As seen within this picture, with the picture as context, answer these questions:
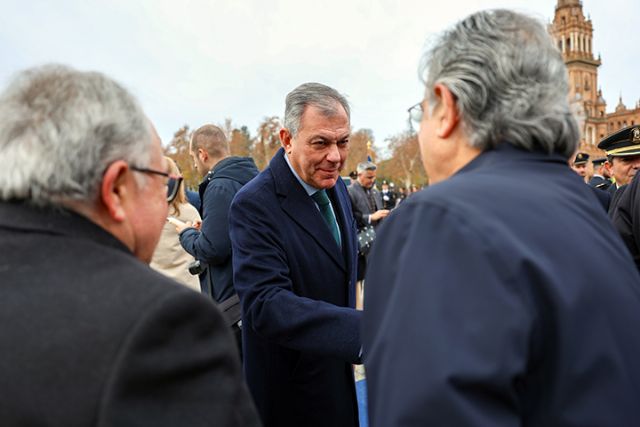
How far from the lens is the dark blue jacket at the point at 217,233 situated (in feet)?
12.0

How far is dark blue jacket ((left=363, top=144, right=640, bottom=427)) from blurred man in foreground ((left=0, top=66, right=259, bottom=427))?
0.42 meters

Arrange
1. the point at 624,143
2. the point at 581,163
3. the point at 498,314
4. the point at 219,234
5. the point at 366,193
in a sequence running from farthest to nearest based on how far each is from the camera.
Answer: the point at 581,163
the point at 366,193
the point at 624,143
the point at 219,234
the point at 498,314

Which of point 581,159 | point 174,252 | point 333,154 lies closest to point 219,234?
point 174,252

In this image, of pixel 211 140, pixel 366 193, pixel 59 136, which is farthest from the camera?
pixel 366 193

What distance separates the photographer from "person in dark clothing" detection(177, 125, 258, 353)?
11.9 feet

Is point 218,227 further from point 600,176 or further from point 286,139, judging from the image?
point 600,176

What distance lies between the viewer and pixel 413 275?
110 cm

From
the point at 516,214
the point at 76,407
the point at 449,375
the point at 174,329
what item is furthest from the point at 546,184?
the point at 76,407

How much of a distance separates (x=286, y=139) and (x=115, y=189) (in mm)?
1599

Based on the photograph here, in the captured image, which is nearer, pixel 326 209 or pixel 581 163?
pixel 326 209

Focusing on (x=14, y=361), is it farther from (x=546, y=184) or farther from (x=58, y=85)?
(x=546, y=184)

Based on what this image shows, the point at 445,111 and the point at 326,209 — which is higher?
the point at 445,111

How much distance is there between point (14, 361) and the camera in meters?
1.07

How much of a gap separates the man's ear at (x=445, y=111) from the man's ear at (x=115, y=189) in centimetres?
82
